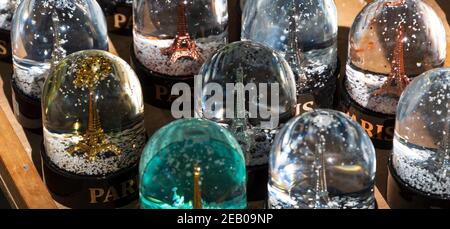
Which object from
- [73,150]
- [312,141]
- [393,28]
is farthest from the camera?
[393,28]

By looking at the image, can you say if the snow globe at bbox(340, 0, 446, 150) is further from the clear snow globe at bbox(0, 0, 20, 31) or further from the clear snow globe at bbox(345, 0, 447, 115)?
the clear snow globe at bbox(0, 0, 20, 31)

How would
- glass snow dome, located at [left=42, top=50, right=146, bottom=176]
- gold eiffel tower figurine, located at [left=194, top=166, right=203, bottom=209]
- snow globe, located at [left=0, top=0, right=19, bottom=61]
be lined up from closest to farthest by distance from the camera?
gold eiffel tower figurine, located at [left=194, top=166, right=203, bottom=209] < glass snow dome, located at [left=42, top=50, right=146, bottom=176] < snow globe, located at [left=0, top=0, right=19, bottom=61]

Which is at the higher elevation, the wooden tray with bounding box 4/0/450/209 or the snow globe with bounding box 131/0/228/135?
the snow globe with bounding box 131/0/228/135

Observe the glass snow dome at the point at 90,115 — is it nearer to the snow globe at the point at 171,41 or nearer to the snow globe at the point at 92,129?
the snow globe at the point at 92,129

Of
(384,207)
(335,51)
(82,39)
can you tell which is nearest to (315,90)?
(335,51)

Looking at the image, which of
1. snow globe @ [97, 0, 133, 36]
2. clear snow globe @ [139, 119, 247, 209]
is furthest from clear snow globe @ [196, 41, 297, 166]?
snow globe @ [97, 0, 133, 36]

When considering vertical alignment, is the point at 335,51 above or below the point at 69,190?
above

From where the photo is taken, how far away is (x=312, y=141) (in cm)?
138

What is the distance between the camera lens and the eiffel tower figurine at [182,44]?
169cm

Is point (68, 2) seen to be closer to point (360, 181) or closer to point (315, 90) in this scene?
point (315, 90)

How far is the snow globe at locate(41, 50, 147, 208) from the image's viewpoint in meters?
1.49

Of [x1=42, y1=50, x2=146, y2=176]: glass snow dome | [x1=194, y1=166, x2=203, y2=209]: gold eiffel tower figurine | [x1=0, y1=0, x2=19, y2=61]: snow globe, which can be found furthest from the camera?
[x1=0, y1=0, x2=19, y2=61]: snow globe

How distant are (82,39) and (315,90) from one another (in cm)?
33

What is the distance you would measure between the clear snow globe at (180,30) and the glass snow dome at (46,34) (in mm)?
83
